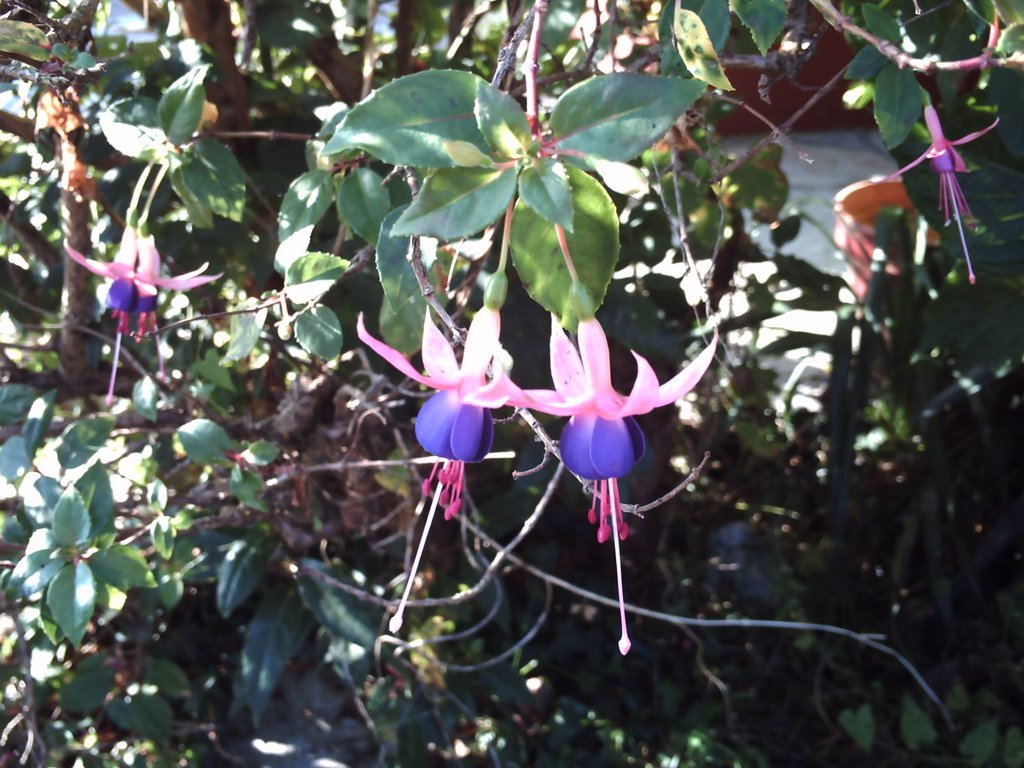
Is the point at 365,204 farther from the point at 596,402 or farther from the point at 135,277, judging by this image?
the point at 596,402

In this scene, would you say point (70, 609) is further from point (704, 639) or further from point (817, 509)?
point (817, 509)

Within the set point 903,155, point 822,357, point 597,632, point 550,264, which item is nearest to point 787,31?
point 903,155

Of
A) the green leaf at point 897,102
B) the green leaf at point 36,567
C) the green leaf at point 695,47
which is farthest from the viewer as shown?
the green leaf at point 36,567

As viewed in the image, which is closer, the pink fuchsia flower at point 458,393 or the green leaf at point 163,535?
the pink fuchsia flower at point 458,393

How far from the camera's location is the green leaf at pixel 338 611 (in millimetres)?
1155

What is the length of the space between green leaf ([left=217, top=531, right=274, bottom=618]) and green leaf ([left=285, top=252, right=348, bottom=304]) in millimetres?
568

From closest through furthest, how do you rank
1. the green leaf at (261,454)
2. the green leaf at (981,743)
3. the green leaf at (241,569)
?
the green leaf at (261,454), the green leaf at (241,569), the green leaf at (981,743)

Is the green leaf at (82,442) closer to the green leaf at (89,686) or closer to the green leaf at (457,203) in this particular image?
the green leaf at (89,686)

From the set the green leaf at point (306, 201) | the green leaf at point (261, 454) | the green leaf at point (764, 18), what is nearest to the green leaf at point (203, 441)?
the green leaf at point (261, 454)

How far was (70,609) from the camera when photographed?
0.77 m

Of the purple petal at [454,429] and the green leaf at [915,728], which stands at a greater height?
the purple petal at [454,429]

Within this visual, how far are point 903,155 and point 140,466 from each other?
866mm

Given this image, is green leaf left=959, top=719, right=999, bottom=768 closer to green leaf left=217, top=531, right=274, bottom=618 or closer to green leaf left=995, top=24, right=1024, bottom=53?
green leaf left=217, top=531, right=274, bottom=618

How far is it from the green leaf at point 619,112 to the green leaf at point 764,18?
0.16 metres
